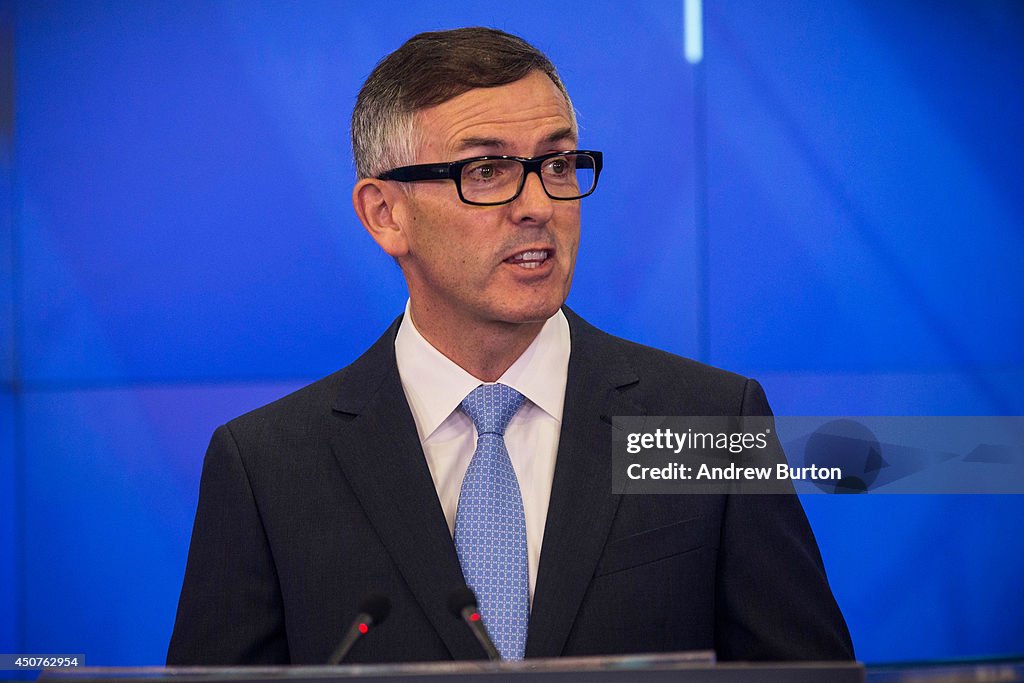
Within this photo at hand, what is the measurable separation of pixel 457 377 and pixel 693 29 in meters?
1.39

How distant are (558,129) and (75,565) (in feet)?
5.94

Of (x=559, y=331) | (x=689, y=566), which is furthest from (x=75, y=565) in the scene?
(x=689, y=566)

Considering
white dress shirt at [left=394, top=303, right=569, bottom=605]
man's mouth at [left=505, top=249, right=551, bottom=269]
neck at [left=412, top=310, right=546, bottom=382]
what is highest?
man's mouth at [left=505, top=249, right=551, bottom=269]

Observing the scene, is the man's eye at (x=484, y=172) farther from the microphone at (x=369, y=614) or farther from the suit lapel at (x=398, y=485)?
the microphone at (x=369, y=614)

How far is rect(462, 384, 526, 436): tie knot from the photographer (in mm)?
1944

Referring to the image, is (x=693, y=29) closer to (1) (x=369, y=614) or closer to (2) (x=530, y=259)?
(2) (x=530, y=259)

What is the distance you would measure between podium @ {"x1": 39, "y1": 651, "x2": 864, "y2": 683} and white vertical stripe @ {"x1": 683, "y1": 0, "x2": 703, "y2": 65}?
2076 millimetres

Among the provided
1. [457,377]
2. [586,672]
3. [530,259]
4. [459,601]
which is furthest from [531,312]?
[586,672]

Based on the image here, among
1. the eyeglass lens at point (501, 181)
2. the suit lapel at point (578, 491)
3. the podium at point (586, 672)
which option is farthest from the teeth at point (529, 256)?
the podium at point (586, 672)

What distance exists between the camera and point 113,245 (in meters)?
2.80

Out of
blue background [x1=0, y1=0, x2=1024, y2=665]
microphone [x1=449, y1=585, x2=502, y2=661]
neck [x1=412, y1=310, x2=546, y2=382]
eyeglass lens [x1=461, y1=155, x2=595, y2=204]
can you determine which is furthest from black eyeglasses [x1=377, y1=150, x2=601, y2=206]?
blue background [x1=0, y1=0, x2=1024, y2=665]

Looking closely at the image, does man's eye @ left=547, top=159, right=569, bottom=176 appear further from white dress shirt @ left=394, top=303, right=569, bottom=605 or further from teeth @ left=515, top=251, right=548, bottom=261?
white dress shirt @ left=394, top=303, right=569, bottom=605

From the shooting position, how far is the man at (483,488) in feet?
6.00

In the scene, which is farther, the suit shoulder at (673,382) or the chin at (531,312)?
the suit shoulder at (673,382)
